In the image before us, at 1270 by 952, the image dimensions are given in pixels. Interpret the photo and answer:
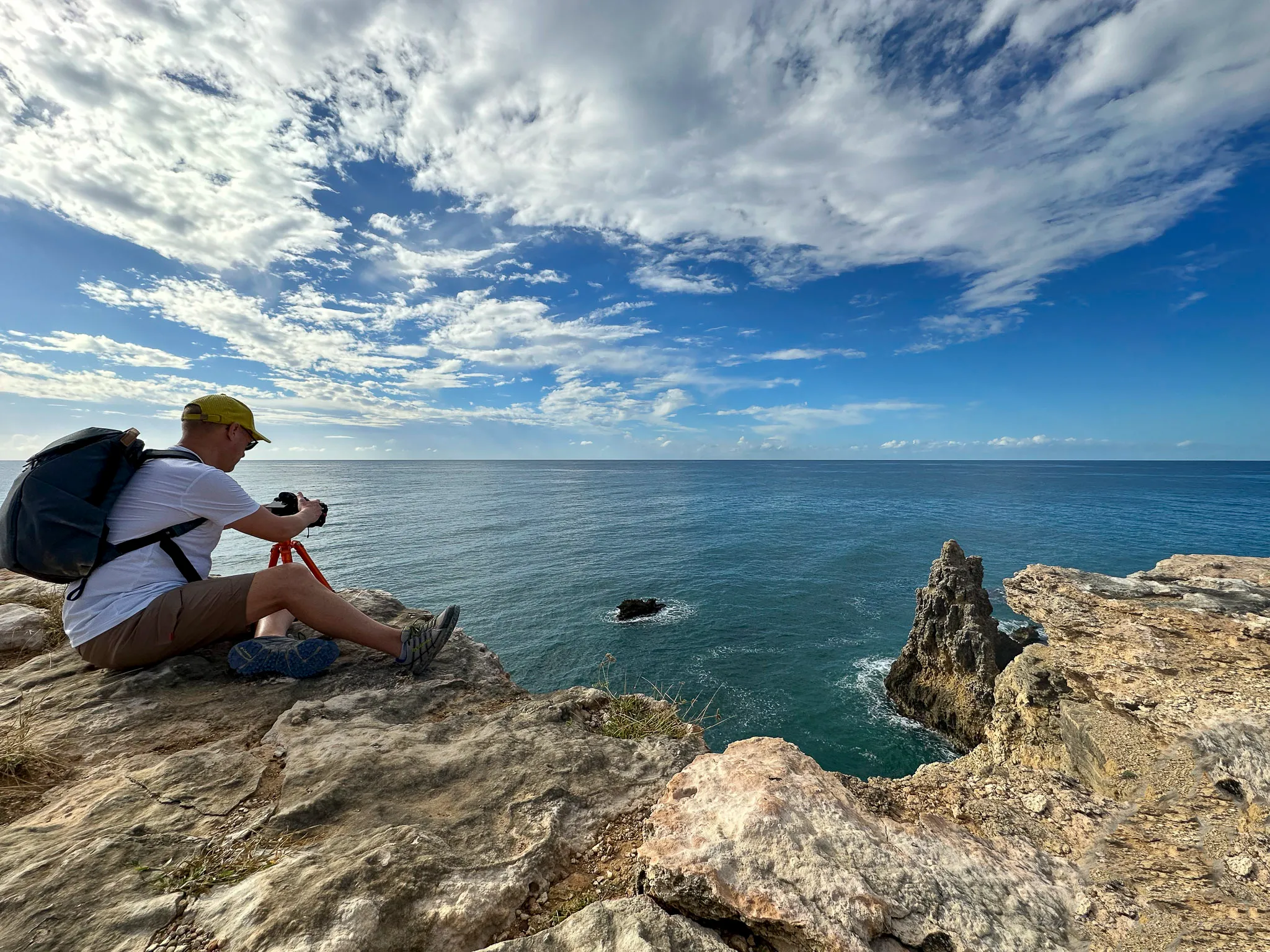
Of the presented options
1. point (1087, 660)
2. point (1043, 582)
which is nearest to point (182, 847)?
point (1087, 660)

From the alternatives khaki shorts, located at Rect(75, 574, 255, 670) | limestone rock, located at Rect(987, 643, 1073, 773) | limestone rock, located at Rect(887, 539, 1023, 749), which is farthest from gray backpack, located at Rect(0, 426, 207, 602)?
limestone rock, located at Rect(887, 539, 1023, 749)

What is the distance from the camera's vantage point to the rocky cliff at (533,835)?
7.74 feet

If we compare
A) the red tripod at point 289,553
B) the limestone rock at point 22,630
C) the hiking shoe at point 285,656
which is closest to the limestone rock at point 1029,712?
the hiking shoe at point 285,656

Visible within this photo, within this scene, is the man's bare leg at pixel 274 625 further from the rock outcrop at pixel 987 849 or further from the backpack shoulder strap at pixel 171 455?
the rock outcrop at pixel 987 849

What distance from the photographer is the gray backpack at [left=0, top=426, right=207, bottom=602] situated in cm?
395

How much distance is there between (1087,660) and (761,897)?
10181mm

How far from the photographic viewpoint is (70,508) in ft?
13.5

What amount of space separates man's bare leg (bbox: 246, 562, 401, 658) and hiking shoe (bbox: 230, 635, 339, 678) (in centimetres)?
18

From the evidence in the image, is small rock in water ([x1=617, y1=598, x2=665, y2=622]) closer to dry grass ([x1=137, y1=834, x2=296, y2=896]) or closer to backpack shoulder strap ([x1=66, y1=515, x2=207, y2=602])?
backpack shoulder strap ([x1=66, y1=515, x2=207, y2=602])

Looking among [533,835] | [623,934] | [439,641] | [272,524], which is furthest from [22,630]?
[623,934]

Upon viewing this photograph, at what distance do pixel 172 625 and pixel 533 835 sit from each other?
4.03m

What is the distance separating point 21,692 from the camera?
4.48 meters

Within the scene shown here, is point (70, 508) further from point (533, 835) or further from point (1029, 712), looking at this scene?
point (1029, 712)

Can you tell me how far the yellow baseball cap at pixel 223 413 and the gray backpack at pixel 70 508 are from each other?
1.66ft
